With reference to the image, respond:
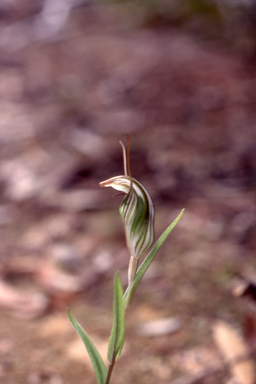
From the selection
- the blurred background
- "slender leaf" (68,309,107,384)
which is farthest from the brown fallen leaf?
"slender leaf" (68,309,107,384)

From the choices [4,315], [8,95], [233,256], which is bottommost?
[233,256]

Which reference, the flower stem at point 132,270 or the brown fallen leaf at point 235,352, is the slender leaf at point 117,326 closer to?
the flower stem at point 132,270

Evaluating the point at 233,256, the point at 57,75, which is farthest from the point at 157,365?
the point at 57,75

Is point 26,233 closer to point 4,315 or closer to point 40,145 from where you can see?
point 4,315

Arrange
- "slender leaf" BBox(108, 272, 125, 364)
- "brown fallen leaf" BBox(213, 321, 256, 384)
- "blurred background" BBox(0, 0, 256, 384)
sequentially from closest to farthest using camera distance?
"slender leaf" BBox(108, 272, 125, 364) → "brown fallen leaf" BBox(213, 321, 256, 384) → "blurred background" BBox(0, 0, 256, 384)

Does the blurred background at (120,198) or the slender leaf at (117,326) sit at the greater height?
the slender leaf at (117,326)

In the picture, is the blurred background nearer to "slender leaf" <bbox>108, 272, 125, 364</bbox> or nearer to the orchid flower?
"slender leaf" <bbox>108, 272, 125, 364</bbox>

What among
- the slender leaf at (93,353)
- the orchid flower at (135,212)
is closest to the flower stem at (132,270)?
the orchid flower at (135,212)

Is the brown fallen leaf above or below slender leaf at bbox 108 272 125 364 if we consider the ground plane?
below

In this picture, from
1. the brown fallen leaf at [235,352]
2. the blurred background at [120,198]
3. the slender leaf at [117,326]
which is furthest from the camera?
the blurred background at [120,198]
